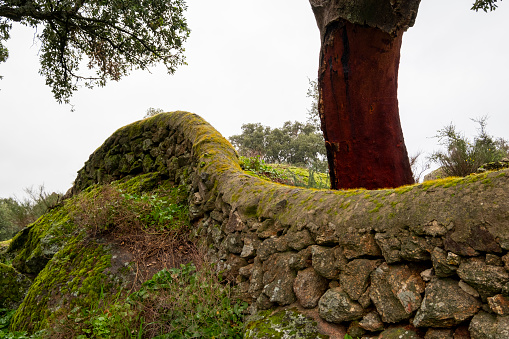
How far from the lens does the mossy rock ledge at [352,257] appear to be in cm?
148

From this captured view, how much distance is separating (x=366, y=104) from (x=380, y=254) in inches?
72.4

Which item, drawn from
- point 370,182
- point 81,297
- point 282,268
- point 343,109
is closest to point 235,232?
point 282,268

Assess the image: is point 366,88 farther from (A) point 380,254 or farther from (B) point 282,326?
Answer: (B) point 282,326

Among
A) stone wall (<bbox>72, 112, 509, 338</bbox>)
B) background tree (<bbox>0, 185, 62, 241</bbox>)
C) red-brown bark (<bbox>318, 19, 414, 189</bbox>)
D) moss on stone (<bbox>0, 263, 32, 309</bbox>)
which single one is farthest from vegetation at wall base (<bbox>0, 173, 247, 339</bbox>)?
background tree (<bbox>0, 185, 62, 241</bbox>)

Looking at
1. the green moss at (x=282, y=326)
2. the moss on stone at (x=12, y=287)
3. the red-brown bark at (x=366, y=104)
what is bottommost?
the green moss at (x=282, y=326)

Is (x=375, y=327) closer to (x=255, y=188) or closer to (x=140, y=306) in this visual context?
(x=255, y=188)

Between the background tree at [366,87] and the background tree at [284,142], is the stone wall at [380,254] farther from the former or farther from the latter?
the background tree at [284,142]

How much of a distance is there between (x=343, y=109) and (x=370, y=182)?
844 mm

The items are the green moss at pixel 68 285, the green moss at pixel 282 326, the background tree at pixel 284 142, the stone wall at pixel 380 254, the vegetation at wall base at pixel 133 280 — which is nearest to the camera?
the stone wall at pixel 380 254

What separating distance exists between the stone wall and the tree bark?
0.86 m

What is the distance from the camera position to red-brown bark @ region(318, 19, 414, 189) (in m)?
3.18

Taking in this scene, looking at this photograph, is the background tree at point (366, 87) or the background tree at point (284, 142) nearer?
the background tree at point (366, 87)

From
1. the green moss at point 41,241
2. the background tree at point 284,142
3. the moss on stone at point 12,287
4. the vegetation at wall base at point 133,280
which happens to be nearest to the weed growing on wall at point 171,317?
the vegetation at wall base at point 133,280

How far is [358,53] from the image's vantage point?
3178 millimetres
